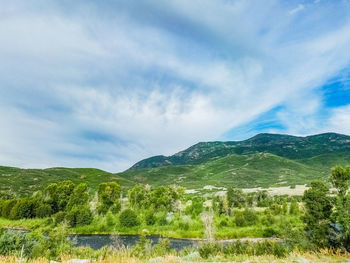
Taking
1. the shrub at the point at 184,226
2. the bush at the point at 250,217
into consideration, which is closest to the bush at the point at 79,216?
the shrub at the point at 184,226

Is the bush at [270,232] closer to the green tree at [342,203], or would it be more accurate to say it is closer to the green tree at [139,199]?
the green tree at [342,203]

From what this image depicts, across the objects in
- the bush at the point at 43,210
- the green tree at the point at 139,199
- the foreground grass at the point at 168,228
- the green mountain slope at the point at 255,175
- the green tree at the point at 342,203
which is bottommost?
the foreground grass at the point at 168,228

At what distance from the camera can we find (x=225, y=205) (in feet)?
147

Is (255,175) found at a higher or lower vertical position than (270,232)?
higher

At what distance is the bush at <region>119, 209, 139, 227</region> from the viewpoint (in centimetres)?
4347

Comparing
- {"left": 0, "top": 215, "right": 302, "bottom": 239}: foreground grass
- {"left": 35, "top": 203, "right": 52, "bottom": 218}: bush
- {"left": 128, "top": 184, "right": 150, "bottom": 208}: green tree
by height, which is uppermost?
{"left": 128, "top": 184, "right": 150, "bottom": 208}: green tree

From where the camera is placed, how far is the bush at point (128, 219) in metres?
43.5

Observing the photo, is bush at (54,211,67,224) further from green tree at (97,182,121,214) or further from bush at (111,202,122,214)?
bush at (111,202,122,214)

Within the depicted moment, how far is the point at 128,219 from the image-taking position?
143 feet

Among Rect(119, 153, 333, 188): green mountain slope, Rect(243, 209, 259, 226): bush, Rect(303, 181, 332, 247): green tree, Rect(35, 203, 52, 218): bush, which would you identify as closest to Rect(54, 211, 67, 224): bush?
Rect(35, 203, 52, 218): bush

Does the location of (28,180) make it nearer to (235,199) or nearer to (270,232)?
(235,199)

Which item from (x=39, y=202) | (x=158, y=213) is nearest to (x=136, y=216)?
(x=158, y=213)

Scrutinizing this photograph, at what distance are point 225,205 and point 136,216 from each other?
60.2ft

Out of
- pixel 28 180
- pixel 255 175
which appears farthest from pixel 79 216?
pixel 255 175
